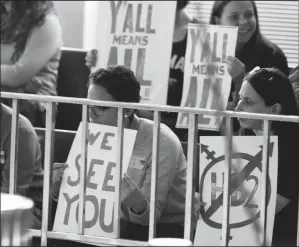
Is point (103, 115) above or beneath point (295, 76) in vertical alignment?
beneath

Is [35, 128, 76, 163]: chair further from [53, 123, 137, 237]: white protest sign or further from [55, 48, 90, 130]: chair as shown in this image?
[55, 48, 90, 130]: chair

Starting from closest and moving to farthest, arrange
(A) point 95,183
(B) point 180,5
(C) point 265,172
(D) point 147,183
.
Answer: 1. (C) point 265,172
2. (A) point 95,183
3. (D) point 147,183
4. (B) point 180,5

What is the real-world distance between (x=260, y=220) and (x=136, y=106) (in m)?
0.71

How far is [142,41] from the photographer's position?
7.81 metres

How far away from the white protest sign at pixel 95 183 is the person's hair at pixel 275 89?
0.74 metres

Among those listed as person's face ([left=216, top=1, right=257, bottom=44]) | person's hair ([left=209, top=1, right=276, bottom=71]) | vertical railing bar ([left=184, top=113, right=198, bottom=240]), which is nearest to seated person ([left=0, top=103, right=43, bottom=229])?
vertical railing bar ([left=184, top=113, right=198, bottom=240])

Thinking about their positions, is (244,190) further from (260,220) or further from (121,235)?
(121,235)

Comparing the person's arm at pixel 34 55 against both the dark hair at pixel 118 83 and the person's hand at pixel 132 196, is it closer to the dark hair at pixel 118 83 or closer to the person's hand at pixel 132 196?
the dark hair at pixel 118 83

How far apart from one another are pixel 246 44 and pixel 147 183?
204 cm

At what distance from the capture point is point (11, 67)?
24.9 ft

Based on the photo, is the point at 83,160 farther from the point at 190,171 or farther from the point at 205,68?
the point at 205,68

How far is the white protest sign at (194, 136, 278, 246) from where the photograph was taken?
4922mm

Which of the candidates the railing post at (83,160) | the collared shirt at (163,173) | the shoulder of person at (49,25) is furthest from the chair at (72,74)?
the railing post at (83,160)

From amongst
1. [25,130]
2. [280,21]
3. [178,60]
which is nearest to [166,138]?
[25,130]
